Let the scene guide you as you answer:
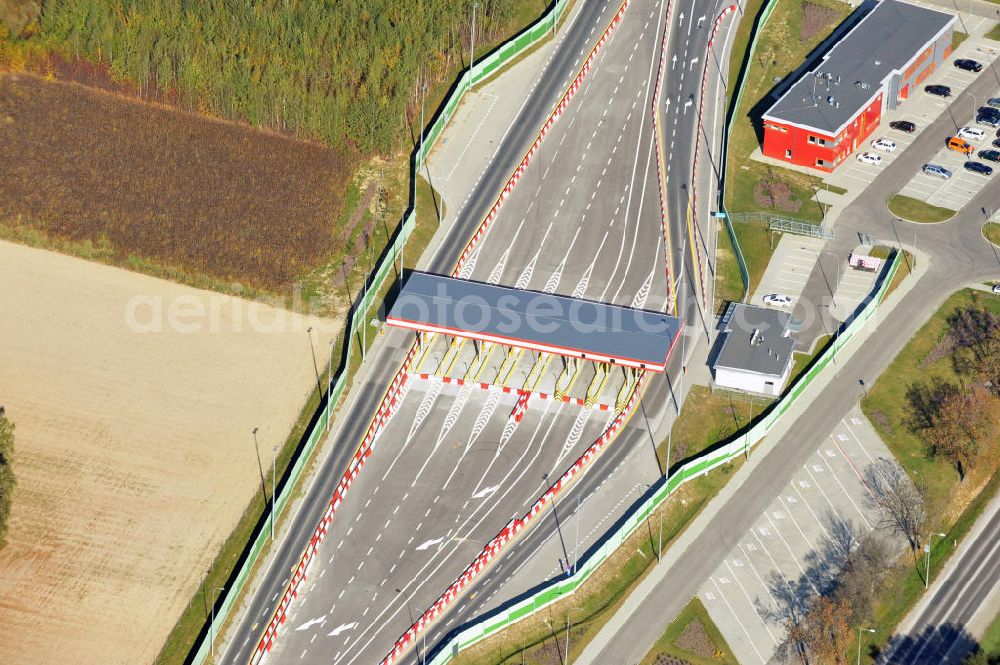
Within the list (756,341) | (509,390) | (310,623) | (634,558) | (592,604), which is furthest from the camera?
(756,341)

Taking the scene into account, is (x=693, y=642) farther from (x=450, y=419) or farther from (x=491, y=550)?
(x=450, y=419)

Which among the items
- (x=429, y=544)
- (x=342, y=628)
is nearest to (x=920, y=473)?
(x=429, y=544)

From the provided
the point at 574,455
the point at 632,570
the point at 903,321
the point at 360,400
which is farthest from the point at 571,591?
the point at 903,321

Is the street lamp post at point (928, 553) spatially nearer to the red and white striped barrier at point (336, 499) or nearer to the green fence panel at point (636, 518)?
the green fence panel at point (636, 518)

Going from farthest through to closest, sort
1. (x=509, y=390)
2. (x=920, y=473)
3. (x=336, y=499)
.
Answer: (x=509, y=390), (x=920, y=473), (x=336, y=499)

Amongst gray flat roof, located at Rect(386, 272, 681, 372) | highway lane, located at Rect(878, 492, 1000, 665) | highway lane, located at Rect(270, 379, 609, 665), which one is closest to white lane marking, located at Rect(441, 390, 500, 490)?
highway lane, located at Rect(270, 379, 609, 665)

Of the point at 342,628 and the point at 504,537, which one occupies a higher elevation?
the point at 504,537

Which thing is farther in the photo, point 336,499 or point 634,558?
point 336,499

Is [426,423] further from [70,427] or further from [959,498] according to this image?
[959,498]
